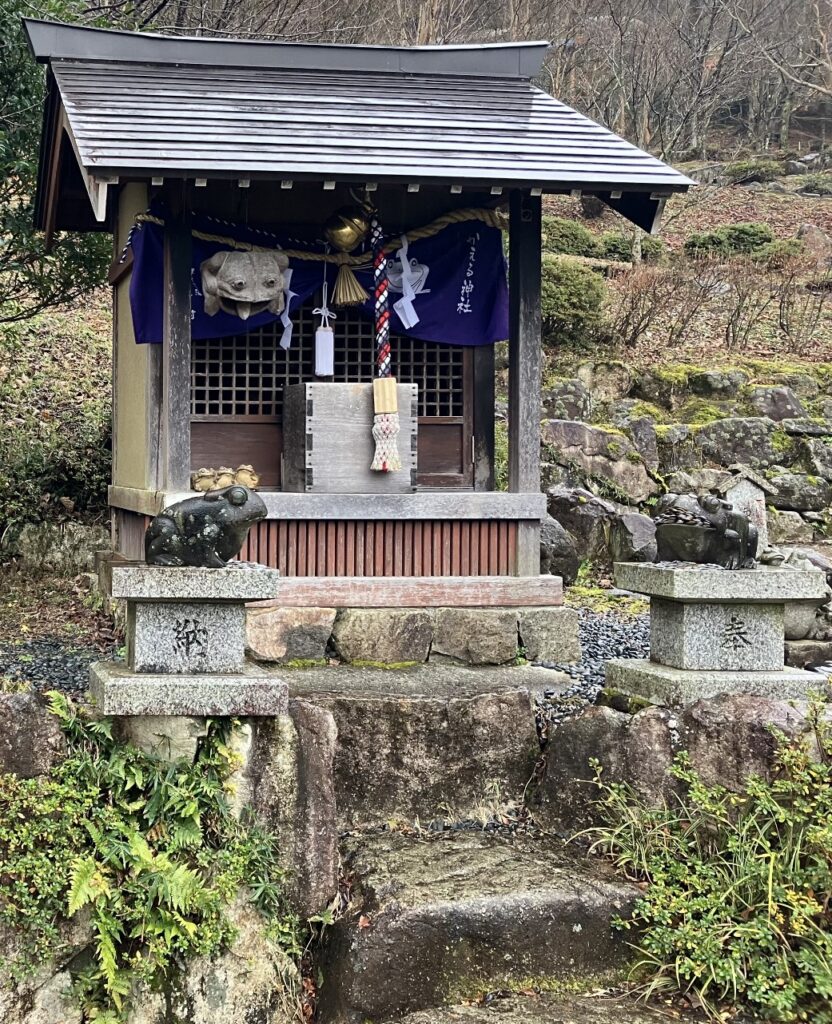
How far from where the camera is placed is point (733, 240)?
22.3 metres

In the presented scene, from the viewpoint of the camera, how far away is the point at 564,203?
27500mm

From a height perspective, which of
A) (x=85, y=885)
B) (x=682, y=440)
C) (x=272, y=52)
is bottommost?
(x=85, y=885)

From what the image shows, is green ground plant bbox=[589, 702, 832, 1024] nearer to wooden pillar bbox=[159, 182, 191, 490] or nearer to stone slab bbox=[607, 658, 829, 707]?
stone slab bbox=[607, 658, 829, 707]

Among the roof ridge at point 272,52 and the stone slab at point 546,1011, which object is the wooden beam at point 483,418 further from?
the stone slab at point 546,1011

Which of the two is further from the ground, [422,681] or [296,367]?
[296,367]

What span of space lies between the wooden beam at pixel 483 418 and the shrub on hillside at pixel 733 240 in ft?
49.7

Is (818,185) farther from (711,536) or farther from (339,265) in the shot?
(711,536)

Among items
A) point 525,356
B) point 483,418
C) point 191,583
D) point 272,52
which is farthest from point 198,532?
point 272,52

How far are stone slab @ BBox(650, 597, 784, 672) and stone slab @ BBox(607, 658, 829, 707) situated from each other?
0.24 ft

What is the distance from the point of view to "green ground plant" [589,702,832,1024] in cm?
479

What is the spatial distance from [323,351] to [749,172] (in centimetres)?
2526

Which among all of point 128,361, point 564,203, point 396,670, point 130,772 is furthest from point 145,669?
point 564,203

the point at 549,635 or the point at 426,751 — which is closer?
the point at 426,751

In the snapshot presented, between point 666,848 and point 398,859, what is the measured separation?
1.40 meters
